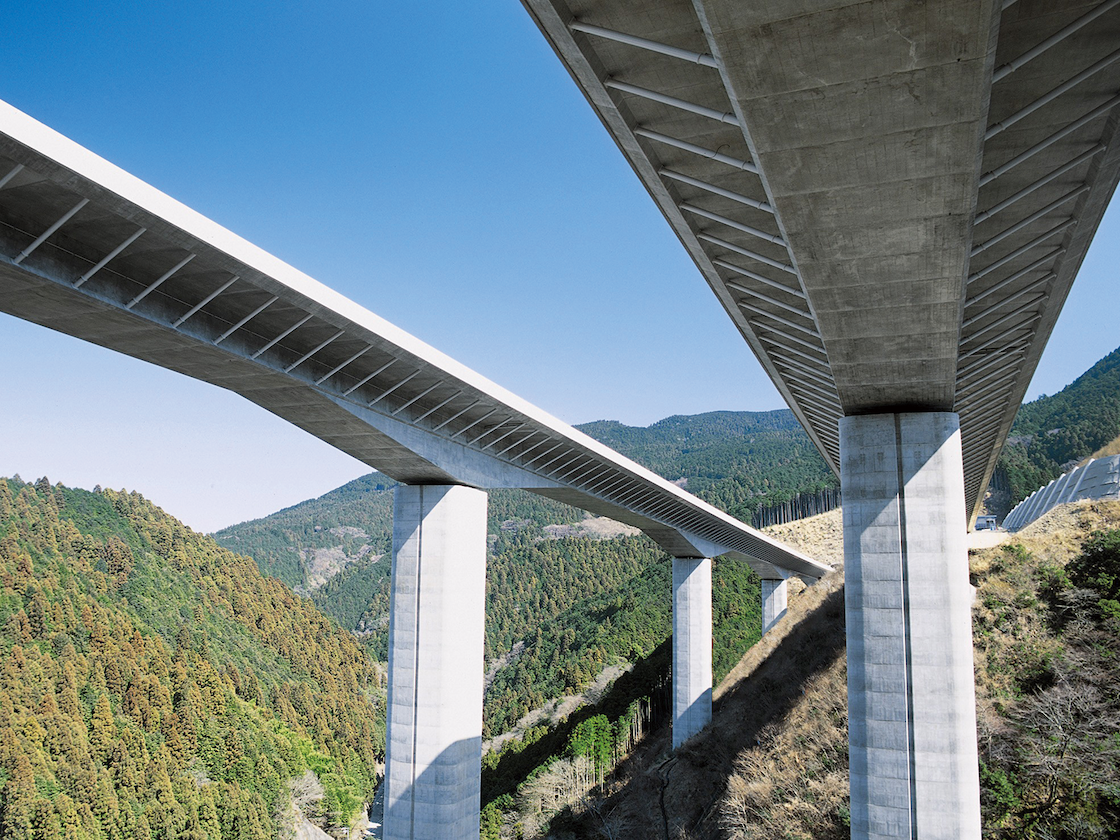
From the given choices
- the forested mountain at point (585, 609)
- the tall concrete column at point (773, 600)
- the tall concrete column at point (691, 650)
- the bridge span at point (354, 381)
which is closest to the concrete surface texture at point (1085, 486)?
the tall concrete column at point (773, 600)

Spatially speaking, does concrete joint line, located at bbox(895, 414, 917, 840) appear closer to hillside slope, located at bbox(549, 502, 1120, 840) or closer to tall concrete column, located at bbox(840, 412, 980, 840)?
tall concrete column, located at bbox(840, 412, 980, 840)

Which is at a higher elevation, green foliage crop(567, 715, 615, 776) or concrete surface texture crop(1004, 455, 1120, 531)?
concrete surface texture crop(1004, 455, 1120, 531)

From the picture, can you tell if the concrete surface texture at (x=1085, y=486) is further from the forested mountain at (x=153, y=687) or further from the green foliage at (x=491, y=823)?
the forested mountain at (x=153, y=687)

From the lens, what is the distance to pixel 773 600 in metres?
72.6

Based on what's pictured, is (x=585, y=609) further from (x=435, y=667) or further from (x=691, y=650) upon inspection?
(x=435, y=667)

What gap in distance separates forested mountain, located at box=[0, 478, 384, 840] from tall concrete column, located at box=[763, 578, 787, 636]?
48535 mm

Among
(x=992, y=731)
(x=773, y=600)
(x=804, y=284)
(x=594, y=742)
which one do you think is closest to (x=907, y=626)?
(x=992, y=731)

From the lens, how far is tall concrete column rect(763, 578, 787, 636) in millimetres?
72000

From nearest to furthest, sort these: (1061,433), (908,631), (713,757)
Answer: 1. (908,631)
2. (713,757)
3. (1061,433)

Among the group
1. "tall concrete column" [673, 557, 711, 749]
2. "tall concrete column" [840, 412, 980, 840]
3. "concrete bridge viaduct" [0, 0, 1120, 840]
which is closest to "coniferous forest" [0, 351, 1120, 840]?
"tall concrete column" [673, 557, 711, 749]

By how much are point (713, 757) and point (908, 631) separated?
27502mm

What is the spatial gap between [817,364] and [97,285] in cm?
1601

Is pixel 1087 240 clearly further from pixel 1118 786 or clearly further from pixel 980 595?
pixel 980 595

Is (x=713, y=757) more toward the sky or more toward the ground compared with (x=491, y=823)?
more toward the sky
